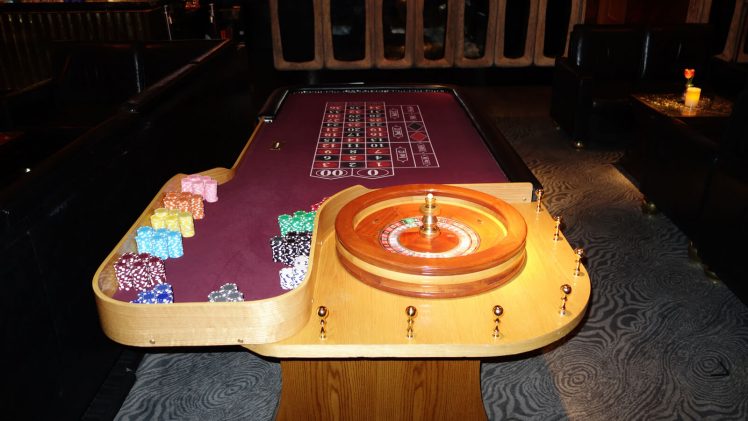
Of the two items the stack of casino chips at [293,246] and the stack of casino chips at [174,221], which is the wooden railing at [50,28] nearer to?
the stack of casino chips at [174,221]

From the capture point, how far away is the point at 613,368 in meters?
2.49

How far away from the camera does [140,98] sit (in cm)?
299

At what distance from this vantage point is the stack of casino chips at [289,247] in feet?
5.75

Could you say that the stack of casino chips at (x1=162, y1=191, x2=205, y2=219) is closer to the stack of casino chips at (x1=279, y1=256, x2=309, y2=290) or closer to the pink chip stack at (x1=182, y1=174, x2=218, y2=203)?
the pink chip stack at (x1=182, y1=174, x2=218, y2=203)

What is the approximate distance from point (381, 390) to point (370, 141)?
57.7 inches

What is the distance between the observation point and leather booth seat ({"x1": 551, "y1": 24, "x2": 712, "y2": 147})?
16.3 ft

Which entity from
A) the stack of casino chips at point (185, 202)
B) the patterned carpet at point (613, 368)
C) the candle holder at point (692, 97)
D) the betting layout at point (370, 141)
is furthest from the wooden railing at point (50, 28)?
the candle holder at point (692, 97)

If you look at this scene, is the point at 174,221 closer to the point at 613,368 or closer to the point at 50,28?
the point at 613,368

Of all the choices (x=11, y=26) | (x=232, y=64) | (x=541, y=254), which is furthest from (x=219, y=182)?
(x=11, y=26)

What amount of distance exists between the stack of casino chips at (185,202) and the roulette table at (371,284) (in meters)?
0.03

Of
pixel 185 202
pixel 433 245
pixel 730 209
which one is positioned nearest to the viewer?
pixel 433 245

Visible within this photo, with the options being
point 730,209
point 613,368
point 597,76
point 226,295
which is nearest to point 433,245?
point 226,295

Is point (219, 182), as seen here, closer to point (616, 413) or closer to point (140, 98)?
point (140, 98)

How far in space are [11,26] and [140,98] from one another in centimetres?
499
